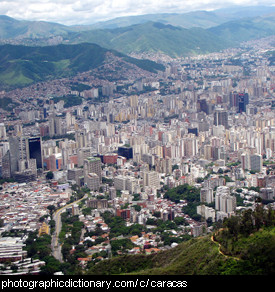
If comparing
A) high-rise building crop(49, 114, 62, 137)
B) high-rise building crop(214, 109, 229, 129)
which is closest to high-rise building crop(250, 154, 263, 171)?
high-rise building crop(214, 109, 229, 129)

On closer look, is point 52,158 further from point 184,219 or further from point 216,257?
point 216,257

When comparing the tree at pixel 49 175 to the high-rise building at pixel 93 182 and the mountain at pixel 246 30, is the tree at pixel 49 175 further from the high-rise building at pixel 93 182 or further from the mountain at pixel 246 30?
the mountain at pixel 246 30

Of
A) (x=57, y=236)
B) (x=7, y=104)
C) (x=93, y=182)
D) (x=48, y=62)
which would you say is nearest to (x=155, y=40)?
(x=48, y=62)

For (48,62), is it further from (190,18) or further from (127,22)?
(127,22)

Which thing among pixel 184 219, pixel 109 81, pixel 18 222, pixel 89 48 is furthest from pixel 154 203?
pixel 89 48

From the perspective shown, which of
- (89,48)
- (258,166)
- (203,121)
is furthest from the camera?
(89,48)

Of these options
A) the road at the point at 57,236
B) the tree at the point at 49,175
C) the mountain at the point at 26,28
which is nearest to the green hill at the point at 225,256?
the road at the point at 57,236
